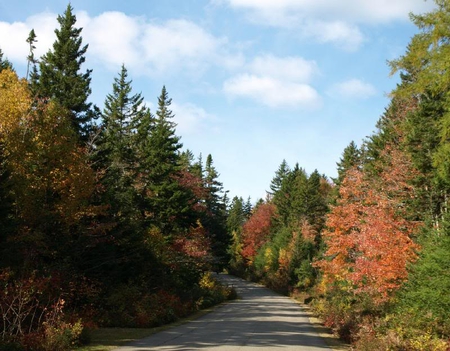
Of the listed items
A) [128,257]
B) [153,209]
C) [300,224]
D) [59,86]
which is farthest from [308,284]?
[59,86]

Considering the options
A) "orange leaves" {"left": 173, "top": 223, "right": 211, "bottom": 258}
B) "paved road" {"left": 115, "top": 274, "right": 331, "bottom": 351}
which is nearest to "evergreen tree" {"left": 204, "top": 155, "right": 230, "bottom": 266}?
"orange leaves" {"left": 173, "top": 223, "right": 211, "bottom": 258}

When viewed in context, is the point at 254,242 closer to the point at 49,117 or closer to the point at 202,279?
the point at 202,279

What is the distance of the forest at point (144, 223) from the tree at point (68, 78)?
0.10m

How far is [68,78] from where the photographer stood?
1225 inches

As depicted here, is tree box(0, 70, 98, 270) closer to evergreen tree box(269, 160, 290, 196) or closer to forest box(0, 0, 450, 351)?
forest box(0, 0, 450, 351)

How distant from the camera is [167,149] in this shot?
125 ft

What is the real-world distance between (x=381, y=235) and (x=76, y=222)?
16191mm

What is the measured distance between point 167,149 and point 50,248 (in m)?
16.3

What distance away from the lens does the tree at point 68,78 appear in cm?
3067

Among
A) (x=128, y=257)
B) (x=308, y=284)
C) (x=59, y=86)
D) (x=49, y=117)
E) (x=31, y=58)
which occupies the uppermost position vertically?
(x=31, y=58)

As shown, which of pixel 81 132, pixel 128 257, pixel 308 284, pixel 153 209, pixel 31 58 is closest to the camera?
pixel 128 257

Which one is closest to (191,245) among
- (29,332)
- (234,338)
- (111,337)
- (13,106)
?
(13,106)

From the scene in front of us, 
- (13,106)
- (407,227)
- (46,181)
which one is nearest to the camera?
(46,181)

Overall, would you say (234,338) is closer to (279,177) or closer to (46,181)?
(46,181)
